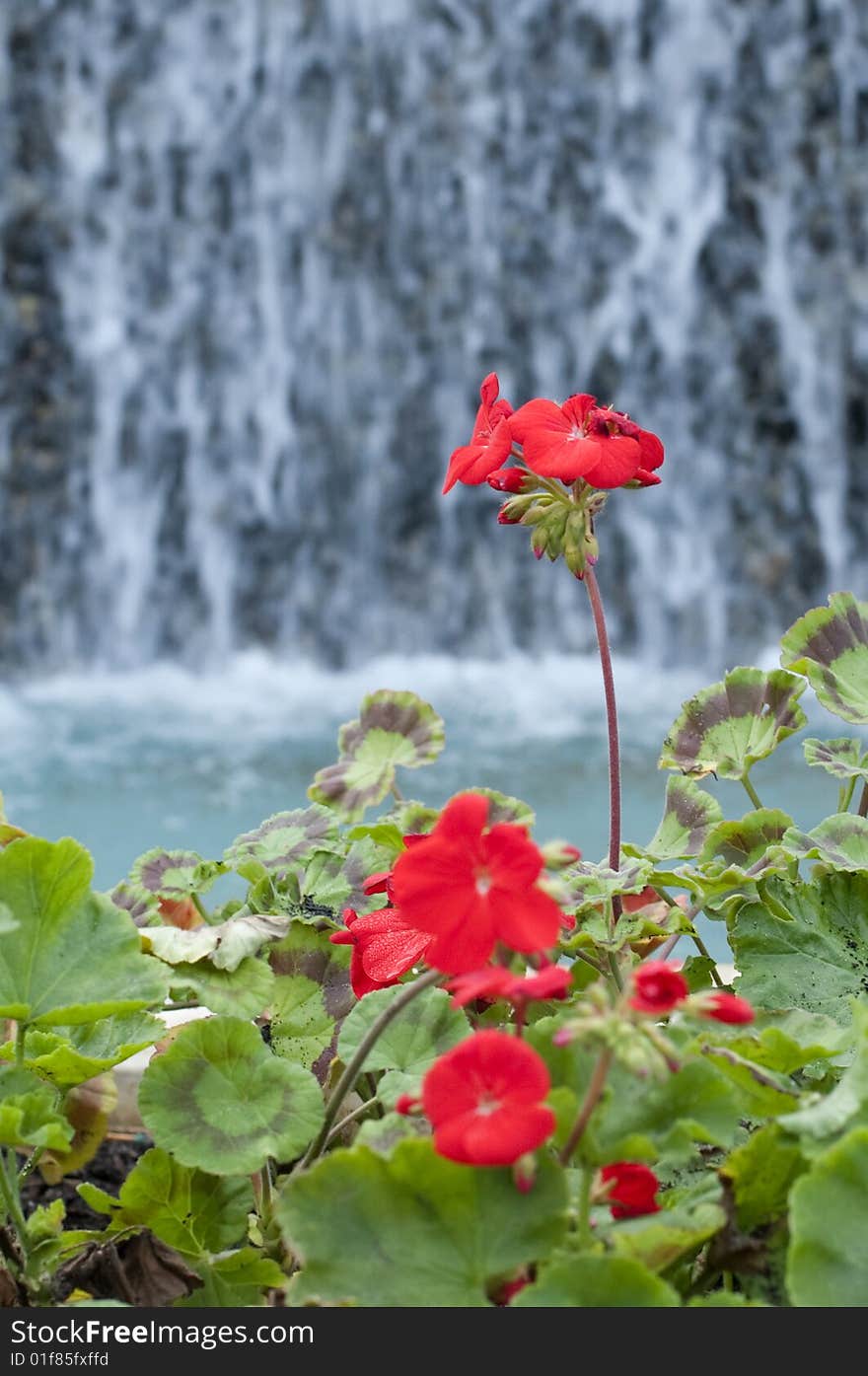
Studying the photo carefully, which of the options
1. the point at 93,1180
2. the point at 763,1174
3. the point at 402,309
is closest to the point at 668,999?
the point at 763,1174

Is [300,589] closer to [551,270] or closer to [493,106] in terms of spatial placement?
[551,270]

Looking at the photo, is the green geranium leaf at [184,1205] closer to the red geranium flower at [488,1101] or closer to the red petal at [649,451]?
the red geranium flower at [488,1101]

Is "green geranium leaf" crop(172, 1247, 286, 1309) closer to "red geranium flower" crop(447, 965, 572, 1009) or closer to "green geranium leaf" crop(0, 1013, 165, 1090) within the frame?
"green geranium leaf" crop(0, 1013, 165, 1090)

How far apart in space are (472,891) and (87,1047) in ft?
0.98

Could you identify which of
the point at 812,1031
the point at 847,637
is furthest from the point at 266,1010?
the point at 847,637

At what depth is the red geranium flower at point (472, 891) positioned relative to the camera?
1.79ft

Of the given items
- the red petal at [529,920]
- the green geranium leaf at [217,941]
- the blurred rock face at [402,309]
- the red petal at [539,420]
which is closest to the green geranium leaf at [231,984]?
the green geranium leaf at [217,941]

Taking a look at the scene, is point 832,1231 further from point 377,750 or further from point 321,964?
point 377,750

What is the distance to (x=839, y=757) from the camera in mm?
899

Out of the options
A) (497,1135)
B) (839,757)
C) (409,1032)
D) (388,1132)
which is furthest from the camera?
(839,757)

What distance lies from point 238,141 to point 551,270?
4.20 feet

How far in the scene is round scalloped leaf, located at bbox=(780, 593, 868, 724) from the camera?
89 centimetres

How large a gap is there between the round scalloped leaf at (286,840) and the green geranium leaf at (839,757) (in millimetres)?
312

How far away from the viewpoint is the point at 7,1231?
2.35 feet
